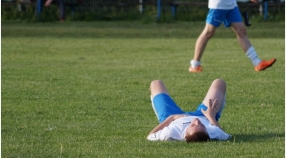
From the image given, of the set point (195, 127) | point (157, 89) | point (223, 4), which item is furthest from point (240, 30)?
point (195, 127)

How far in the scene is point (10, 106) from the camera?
9656 millimetres

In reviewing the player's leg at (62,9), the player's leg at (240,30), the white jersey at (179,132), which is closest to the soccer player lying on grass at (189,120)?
the white jersey at (179,132)

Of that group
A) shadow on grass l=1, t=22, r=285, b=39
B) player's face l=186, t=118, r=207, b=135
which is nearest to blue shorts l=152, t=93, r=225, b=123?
player's face l=186, t=118, r=207, b=135

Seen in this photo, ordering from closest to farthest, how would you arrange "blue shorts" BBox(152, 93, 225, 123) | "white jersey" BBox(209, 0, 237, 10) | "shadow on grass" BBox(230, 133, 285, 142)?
"shadow on grass" BBox(230, 133, 285, 142), "blue shorts" BBox(152, 93, 225, 123), "white jersey" BBox(209, 0, 237, 10)

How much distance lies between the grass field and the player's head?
0.10 metres

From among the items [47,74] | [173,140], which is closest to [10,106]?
[173,140]

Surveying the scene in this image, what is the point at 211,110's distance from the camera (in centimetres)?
759

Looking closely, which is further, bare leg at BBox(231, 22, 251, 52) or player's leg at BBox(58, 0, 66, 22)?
player's leg at BBox(58, 0, 66, 22)

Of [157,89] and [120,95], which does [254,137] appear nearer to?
[157,89]

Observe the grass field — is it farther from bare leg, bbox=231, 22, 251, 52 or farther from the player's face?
bare leg, bbox=231, 22, 251, 52

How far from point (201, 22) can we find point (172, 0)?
2.61 meters

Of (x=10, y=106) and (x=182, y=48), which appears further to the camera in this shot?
(x=182, y=48)

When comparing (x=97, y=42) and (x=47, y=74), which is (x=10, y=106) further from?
(x=97, y=42)

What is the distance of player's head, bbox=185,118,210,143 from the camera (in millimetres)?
7078
